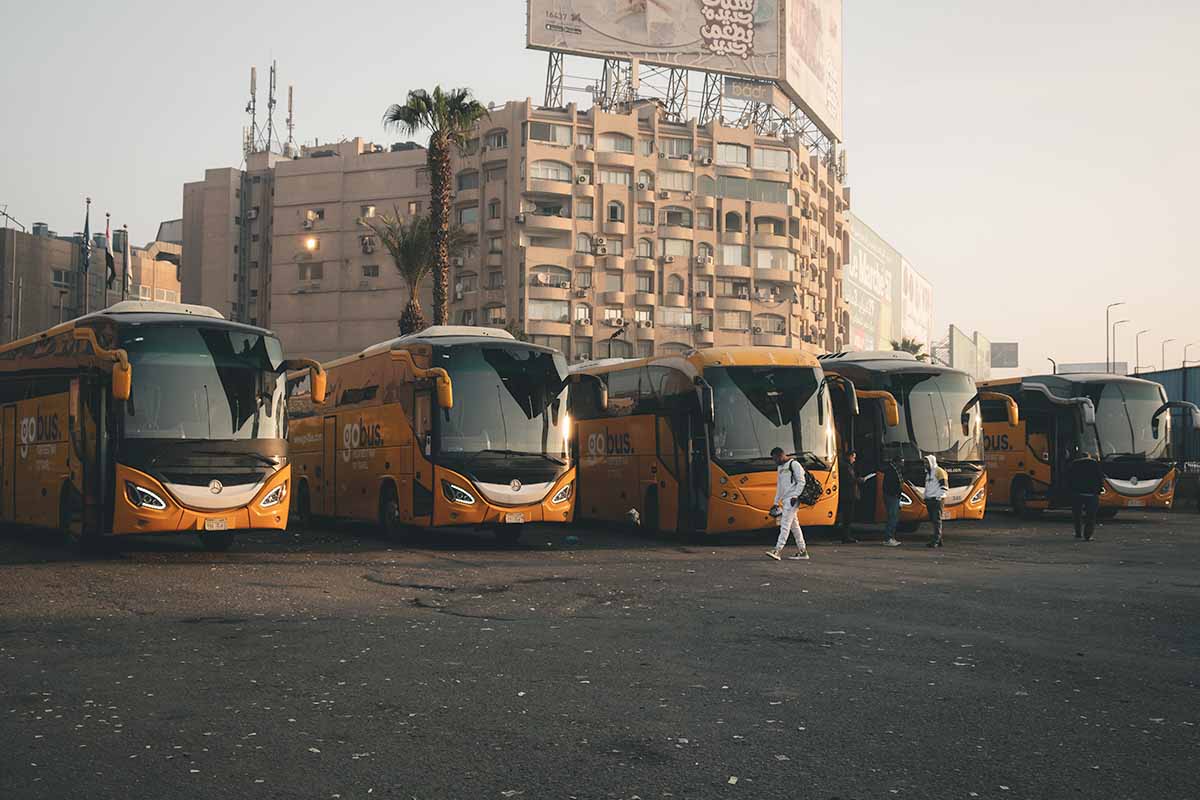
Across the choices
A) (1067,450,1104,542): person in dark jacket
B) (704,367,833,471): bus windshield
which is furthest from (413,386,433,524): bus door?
(1067,450,1104,542): person in dark jacket

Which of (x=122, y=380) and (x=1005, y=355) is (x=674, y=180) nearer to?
(x=122, y=380)

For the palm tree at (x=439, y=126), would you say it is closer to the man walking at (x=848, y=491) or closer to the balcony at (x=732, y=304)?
the man walking at (x=848, y=491)

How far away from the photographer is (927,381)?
26.2 m

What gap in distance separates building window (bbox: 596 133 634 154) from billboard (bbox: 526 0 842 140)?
272 inches

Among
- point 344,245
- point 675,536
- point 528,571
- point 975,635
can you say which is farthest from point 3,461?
point 344,245

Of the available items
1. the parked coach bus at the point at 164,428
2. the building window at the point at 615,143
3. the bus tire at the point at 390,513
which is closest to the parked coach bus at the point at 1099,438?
the bus tire at the point at 390,513

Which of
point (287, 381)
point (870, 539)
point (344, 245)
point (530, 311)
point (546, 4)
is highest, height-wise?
point (546, 4)

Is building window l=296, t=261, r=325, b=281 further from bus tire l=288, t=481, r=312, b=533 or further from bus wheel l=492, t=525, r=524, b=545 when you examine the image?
bus wheel l=492, t=525, r=524, b=545

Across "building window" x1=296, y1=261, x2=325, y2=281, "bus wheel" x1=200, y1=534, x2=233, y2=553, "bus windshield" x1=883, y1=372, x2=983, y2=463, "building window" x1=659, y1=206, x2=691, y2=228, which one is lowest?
"bus wheel" x1=200, y1=534, x2=233, y2=553

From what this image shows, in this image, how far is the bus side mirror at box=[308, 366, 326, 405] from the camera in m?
18.6

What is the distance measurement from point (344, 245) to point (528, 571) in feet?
265

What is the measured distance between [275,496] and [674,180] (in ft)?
240

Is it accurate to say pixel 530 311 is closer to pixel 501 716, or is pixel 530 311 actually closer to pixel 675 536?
pixel 675 536

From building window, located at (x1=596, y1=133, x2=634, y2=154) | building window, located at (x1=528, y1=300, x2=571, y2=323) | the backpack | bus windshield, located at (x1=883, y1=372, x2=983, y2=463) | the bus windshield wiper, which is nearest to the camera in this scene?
the bus windshield wiper
